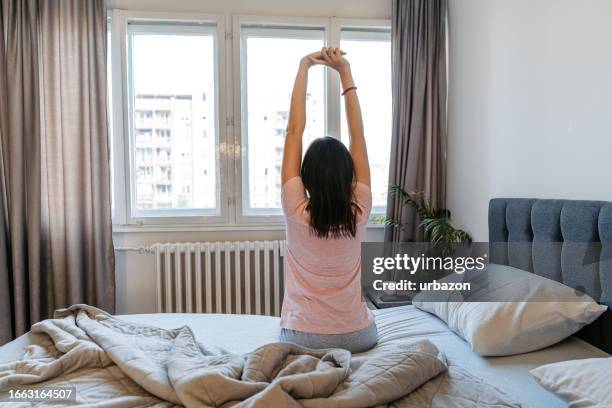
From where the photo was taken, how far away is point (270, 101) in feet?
9.25

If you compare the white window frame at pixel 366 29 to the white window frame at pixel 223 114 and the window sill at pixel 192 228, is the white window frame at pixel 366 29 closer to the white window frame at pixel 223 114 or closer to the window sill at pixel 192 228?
the white window frame at pixel 223 114

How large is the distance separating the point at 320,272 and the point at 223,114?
178cm

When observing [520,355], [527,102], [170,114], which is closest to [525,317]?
[520,355]

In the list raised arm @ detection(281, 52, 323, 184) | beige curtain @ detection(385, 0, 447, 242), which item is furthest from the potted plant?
raised arm @ detection(281, 52, 323, 184)

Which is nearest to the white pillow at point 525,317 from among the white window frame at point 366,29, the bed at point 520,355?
the bed at point 520,355

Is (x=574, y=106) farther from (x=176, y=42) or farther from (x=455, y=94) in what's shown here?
(x=176, y=42)

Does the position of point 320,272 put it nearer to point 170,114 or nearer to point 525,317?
point 525,317

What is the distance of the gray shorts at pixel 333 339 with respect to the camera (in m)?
1.30

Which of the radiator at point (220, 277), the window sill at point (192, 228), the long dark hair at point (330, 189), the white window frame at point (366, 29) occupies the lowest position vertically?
the radiator at point (220, 277)

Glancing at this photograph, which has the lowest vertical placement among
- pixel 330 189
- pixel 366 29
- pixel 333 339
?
pixel 333 339

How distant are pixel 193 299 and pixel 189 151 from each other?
3.34 feet

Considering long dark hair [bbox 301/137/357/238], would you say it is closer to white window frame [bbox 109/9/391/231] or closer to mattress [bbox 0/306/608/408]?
mattress [bbox 0/306/608/408]

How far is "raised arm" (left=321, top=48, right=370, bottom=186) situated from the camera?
133cm

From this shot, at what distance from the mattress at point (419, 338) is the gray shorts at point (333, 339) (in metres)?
0.18
